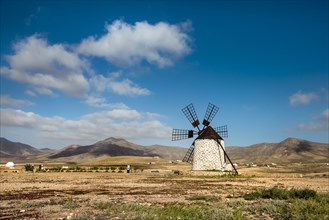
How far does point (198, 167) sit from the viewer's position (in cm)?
5059

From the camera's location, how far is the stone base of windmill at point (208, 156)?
5003cm

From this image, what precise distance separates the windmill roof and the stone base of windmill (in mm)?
626

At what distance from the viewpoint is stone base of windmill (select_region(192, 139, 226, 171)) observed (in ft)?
164

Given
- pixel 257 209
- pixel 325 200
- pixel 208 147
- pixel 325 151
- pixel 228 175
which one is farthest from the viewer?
pixel 325 151

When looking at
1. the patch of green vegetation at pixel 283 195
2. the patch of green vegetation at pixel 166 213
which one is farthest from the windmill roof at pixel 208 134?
the patch of green vegetation at pixel 166 213

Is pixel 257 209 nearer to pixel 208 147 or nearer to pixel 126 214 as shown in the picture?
pixel 126 214

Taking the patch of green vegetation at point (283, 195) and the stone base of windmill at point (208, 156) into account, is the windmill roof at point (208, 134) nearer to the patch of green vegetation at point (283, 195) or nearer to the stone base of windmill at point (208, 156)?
the stone base of windmill at point (208, 156)

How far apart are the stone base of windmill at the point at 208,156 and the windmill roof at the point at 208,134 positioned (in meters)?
0.63

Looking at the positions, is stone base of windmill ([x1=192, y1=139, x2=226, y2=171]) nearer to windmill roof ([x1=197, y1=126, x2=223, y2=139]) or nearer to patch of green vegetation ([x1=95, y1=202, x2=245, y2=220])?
windmill roof ([x1=197, y1=126, x2=223, y2=139])

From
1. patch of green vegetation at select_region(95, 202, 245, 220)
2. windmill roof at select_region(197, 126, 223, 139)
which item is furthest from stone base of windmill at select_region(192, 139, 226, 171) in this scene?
patch of green vegetation at select_region(95, 202, 245, 220)

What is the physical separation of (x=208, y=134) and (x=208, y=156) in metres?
3.40

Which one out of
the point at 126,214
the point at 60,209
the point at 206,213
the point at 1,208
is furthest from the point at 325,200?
the point at 1,208

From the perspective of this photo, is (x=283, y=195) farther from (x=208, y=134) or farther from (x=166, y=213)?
(x=208, y=134)

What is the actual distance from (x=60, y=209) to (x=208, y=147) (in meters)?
36.8
